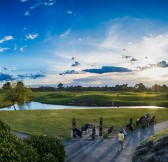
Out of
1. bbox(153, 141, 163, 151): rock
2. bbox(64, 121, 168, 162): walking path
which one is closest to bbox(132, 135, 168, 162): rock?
bbox(153, 141, 163, 151): rock

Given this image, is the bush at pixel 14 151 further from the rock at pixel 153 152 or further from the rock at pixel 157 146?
the rock at pixel 157 146

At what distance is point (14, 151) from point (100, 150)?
14059 mm

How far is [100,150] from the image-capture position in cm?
3353

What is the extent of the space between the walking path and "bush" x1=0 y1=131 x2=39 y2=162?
7.13m

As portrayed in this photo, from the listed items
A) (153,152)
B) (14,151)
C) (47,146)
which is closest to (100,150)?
(153,152)

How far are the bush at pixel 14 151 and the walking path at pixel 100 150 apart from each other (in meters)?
7.13

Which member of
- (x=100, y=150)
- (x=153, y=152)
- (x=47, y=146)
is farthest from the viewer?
(x=100, y=150)

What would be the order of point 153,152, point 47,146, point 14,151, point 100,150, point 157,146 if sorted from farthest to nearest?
point 100,150
point 157,146
point 153,152
point 47,146
point 14,151

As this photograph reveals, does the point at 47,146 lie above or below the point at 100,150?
above

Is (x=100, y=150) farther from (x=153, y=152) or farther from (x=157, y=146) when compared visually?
(x=157, y=146)

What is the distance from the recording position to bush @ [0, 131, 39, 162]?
21062mm

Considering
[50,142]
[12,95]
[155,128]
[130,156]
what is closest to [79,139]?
[130,156]

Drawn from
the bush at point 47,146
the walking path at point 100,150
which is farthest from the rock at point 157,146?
the bush at point 47,146

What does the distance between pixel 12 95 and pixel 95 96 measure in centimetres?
3971
